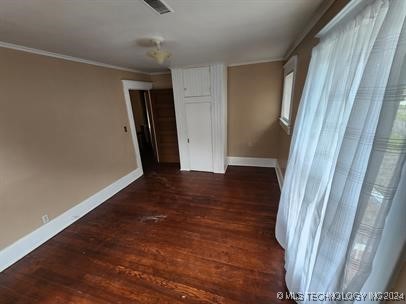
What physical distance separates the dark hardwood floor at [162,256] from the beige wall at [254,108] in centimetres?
135

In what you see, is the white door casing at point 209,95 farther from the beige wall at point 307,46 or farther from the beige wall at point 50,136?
the beige wall at point 307,46

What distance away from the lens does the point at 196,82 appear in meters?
3.47

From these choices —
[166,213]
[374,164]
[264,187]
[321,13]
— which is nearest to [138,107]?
[166,213]

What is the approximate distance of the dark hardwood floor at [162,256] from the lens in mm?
1517

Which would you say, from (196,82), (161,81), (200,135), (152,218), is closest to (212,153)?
(200,135)

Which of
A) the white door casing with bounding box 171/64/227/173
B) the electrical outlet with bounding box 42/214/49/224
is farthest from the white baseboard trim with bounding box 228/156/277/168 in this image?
the electrical outlet with bounding box 42/214/49/224

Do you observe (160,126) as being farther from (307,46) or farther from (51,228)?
(307,46)

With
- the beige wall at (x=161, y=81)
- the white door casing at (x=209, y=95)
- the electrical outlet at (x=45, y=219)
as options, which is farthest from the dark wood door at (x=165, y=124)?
the electrical outlet at (x=45, y=219)

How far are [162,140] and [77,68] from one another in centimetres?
228

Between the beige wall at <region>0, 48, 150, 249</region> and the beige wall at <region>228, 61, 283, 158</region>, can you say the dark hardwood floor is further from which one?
the beige wall at <region>228, 61, 283, 158</region>

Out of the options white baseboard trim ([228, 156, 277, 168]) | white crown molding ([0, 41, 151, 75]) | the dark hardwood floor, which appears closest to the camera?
the dark hardwood floor

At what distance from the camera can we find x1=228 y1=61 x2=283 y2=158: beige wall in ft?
11.7

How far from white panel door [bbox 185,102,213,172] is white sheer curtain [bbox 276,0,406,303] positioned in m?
2.39

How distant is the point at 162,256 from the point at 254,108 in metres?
3.25
